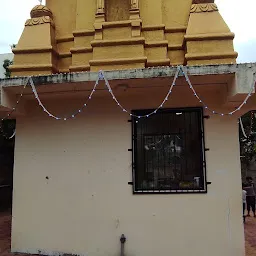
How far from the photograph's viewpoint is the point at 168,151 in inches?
241

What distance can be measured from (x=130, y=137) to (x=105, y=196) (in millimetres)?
1178

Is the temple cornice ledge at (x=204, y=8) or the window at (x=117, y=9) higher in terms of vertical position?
the window at (x=117, y=9)

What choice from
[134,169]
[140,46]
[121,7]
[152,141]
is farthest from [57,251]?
[121,7]

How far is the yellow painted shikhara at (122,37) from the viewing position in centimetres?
612

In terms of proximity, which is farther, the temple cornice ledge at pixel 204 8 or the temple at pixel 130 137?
the temple cornice ledge at pixel 204 8

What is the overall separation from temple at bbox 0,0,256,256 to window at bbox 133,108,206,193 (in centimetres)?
2

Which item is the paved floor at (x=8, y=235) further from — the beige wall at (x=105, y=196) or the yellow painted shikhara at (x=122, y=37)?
the yellow painted shikhara at (x=122, y=37)

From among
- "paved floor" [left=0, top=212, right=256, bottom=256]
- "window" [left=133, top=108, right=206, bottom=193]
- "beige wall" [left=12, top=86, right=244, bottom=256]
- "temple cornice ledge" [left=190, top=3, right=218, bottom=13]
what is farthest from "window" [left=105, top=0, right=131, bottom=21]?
"paved floor" [left=0, top=212, right=256, bottom=256]

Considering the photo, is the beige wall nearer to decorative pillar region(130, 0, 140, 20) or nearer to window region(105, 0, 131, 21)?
decorative pillar region(130, 0, 140, 20)

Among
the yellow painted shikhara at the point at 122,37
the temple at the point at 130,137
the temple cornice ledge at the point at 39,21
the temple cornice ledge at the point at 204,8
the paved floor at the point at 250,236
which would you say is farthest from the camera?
the temple cornice ledge at the point at 39,21

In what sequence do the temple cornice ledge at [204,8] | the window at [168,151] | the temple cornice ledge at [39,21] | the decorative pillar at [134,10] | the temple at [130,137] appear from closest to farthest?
1. the temple at [130,137]
2. the window at [168,151]
3. the temple cornice ledge at [204,8]
4. the decorative pillar at [134,10]
5. the temple cornice ledge at [39,21]

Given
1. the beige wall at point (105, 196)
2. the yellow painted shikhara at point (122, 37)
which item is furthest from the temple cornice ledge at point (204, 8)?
the beige wall at point (105, 196)

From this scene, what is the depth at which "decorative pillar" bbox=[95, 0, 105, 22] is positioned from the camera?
6.67 meters

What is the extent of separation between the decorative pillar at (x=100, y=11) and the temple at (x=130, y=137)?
4 centimetres
